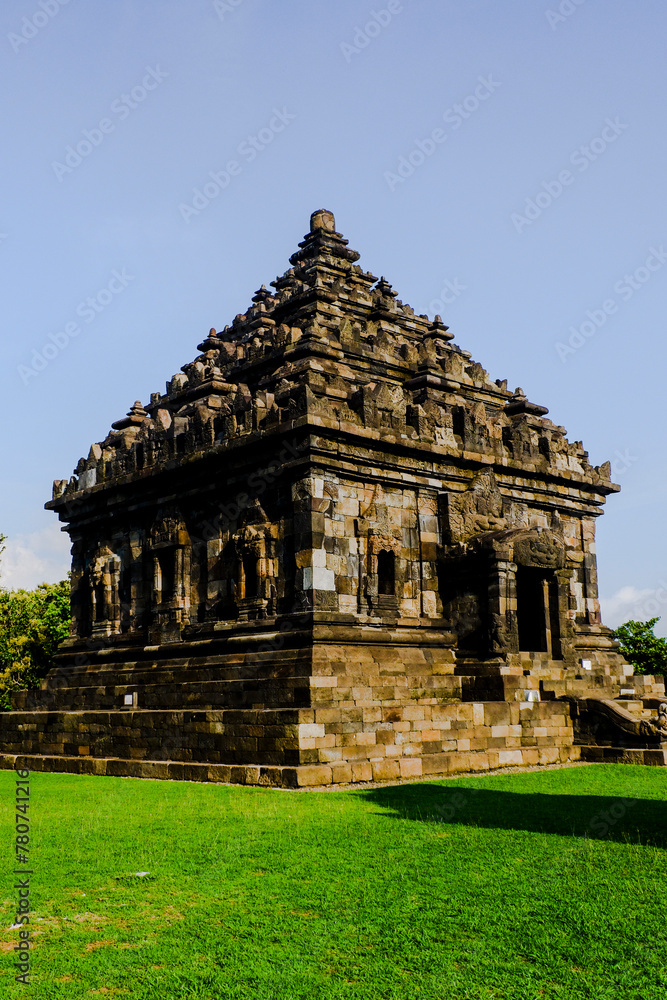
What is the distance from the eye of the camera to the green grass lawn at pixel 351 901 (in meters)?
6.26

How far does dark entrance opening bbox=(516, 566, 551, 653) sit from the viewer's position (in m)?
22.5

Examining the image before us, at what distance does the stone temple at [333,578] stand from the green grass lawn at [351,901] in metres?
4.61

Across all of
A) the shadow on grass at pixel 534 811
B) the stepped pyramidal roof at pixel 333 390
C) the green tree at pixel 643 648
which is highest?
the stepped pyramidal roof at pixel 333 390

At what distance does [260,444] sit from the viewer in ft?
69.4

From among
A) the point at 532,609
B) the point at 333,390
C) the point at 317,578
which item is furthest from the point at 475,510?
the point at 317,578

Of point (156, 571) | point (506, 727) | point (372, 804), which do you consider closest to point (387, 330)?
point (156, 571)

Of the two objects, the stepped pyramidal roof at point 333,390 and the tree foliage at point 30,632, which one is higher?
the stepped pyramidal roof at point 333,390

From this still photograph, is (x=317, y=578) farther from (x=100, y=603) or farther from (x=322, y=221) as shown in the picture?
(x=322, y=221)

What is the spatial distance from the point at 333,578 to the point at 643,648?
20.0 meters

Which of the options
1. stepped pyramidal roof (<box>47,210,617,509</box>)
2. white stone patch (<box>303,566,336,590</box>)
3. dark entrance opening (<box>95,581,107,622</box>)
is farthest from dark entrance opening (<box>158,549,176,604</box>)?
white stone patch (<box>303,566,336,590</box>)

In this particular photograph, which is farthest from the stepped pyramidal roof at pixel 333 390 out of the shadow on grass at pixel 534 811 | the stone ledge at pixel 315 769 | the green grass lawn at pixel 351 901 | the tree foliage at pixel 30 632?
the tree foliage at pixel 30 632

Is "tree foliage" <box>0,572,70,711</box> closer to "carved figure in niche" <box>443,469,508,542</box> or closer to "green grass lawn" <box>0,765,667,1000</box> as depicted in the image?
"carved figure in niche" <box>443,469,508,542</box>

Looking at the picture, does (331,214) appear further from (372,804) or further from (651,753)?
(372,804)

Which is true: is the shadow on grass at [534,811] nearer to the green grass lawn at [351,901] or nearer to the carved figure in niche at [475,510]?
the green grass lawn at [351,901]
